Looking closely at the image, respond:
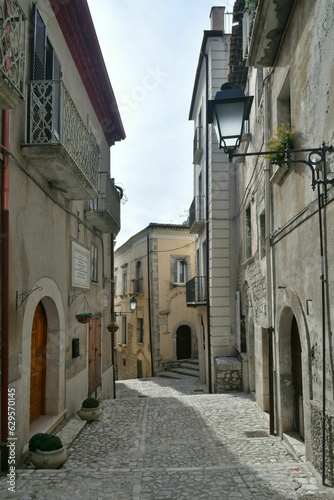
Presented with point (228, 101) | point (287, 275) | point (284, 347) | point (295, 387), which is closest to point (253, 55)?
point (228, 101)

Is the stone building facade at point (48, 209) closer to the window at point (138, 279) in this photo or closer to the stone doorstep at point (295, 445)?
the stone doorstep at point (295, 445)

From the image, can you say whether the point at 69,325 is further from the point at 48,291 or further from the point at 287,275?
the point at 287,275

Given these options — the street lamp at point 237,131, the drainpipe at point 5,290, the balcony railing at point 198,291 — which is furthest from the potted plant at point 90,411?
the balcony railing at point 198,291

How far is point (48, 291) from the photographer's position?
296 inches

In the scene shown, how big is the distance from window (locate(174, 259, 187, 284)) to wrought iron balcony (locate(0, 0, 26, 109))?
→ 20136mm

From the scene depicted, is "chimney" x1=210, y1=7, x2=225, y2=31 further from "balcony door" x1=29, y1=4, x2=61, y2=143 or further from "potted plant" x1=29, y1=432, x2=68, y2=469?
"potted plant" x1=29, y1=432, x2=68, y2=469

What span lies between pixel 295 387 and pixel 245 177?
6.19 m

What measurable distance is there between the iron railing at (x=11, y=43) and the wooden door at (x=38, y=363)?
4.00 m

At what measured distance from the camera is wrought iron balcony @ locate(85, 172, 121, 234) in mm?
11000

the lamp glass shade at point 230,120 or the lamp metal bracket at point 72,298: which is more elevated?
the lamp glass shade at point 230,120

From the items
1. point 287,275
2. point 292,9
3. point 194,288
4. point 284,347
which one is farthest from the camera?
point 194,288

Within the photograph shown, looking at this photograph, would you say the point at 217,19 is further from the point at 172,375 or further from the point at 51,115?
the point at 172,375

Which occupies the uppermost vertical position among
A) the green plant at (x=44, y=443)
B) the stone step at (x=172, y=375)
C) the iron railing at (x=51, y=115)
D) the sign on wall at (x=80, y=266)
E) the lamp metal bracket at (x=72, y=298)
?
the iron railing at (x=51, y=115)

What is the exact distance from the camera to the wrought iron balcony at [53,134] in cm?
654
